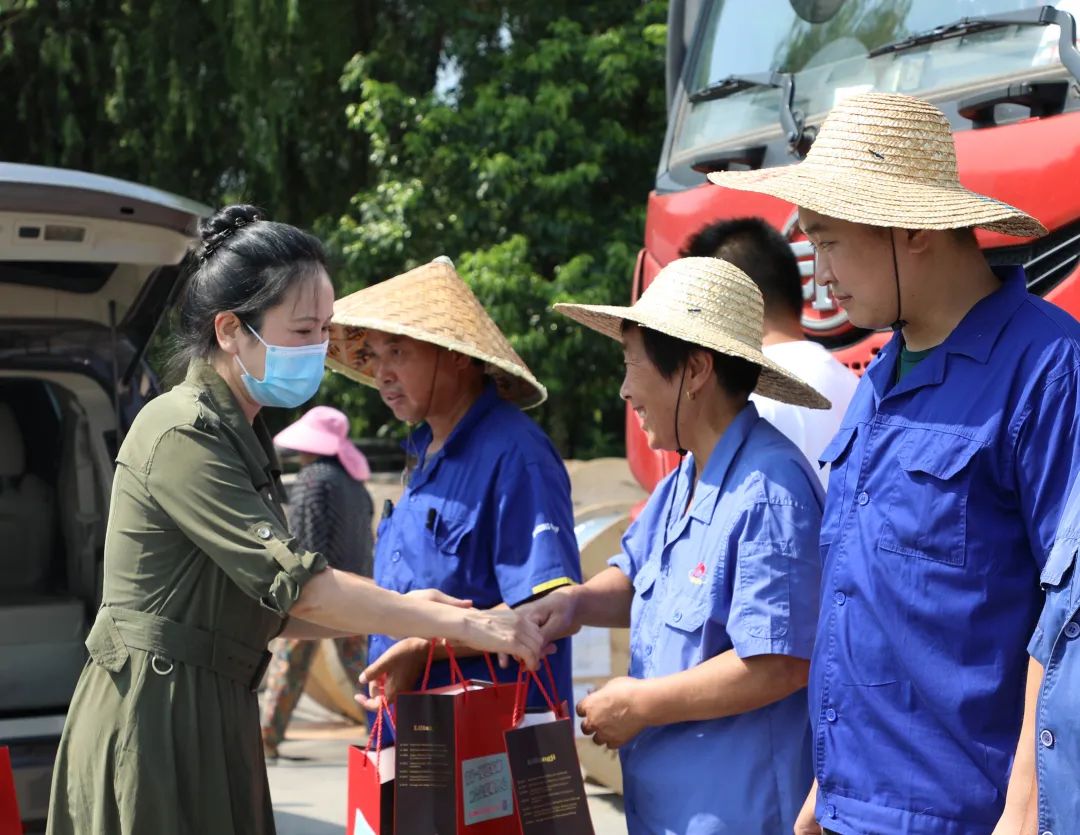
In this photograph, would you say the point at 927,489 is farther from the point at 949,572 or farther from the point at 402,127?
the point at 402,127

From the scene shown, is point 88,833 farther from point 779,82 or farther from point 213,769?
point 779,82

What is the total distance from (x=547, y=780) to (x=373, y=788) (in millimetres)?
374

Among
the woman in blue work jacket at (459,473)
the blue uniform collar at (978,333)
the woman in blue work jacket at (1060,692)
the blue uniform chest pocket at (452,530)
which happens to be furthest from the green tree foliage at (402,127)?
the woman in blue work jacket at (1060,692)

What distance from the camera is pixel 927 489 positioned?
2.32m

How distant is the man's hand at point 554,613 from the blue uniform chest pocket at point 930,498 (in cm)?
99

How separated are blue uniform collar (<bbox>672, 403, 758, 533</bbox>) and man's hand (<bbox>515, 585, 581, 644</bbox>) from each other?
1.27ft

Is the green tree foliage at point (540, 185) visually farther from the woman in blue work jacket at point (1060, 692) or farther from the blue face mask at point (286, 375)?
the woman in blue work jacket at point (1060, 692)

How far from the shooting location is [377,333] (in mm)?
3658

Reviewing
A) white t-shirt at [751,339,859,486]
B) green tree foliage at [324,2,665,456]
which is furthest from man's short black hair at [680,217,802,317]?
green tree foliage at [324,2,665,456]

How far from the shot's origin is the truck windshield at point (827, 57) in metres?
3.93

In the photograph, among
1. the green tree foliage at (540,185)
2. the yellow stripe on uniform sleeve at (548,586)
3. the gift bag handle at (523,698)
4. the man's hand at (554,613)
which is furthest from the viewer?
the green tree foliage at (540,185)

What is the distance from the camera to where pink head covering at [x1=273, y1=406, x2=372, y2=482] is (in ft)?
24.0

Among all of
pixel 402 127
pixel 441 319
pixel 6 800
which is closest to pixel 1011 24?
pixel 441 319

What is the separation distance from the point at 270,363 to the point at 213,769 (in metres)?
0.79
